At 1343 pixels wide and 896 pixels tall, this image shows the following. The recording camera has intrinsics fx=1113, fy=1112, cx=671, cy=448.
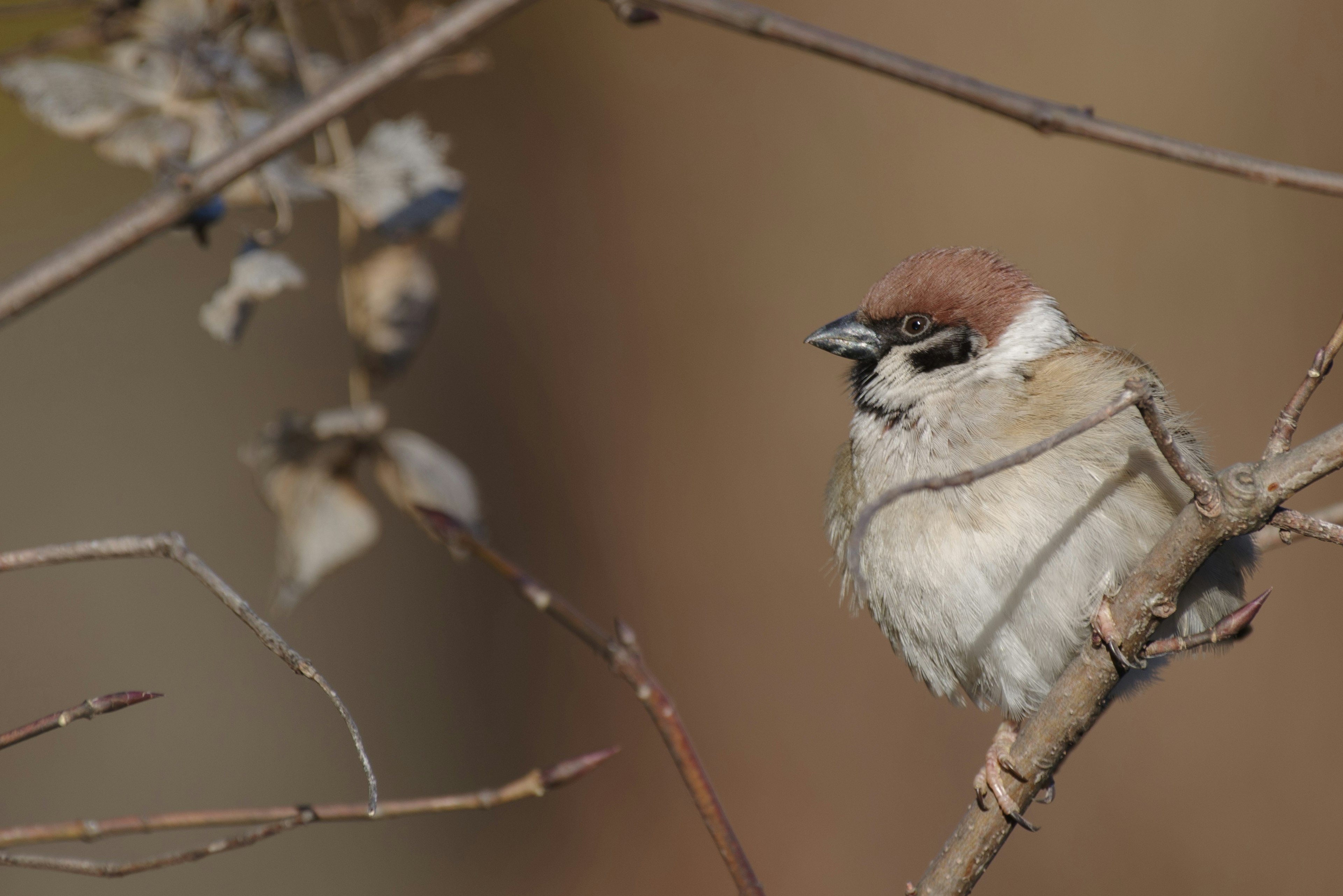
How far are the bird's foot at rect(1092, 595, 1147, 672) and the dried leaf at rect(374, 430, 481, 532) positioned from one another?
1138 millimetres

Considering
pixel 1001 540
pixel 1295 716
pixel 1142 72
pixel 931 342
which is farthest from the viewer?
pixel 1142 72

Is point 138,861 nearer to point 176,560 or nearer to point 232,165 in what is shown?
point 176,560

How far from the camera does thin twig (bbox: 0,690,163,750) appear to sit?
53.5 inches

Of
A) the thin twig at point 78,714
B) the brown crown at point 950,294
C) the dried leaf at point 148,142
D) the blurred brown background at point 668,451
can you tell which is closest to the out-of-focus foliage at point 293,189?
the dried leaf at point 148,142

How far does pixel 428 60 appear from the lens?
5.21ft

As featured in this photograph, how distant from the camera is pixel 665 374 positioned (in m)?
4.98

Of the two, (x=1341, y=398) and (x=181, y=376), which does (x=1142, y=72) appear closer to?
(x=1341, y=398)

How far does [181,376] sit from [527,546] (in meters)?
1.61

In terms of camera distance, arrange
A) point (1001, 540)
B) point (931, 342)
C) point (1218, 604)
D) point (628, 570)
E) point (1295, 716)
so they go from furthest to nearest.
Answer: point (628, 570) < point (1295, 716) < point (931, 342) < point (1218, 604) < point (1001, 540)

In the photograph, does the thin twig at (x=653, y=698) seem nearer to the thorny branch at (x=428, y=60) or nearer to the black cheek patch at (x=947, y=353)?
the thorny branch at (x=428, y=60)

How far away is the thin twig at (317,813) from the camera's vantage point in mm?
1530

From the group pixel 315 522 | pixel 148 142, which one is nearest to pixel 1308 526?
pixel 315 522

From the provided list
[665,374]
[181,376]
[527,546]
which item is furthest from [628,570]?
[181,376]

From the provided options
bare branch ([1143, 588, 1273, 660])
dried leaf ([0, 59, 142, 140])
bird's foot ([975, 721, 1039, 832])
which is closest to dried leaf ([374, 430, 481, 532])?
dried leaf ([0, 59, 142, 140])
